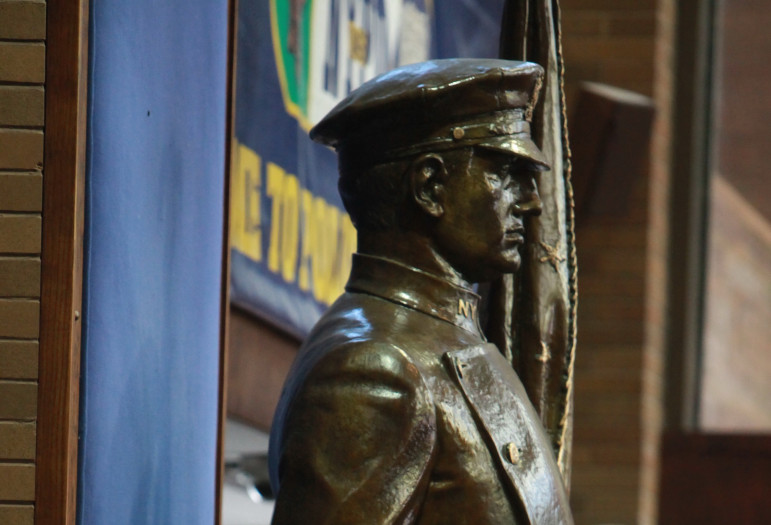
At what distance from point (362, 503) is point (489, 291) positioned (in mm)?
707

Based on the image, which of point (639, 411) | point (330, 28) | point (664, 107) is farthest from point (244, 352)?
point (664, 107)

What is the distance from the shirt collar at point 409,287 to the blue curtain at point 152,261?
12.2 inches

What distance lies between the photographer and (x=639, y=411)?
19.1 feet

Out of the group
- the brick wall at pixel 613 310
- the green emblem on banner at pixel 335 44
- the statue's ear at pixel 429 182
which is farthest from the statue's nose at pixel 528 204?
the brick wall at pixel 613 310

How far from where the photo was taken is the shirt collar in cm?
220

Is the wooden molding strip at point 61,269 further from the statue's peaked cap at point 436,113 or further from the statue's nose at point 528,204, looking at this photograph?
the statue's nose at point 528,204

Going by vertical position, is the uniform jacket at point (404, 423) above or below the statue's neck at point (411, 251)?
below

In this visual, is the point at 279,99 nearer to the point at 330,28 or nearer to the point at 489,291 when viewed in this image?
the point at 330,28

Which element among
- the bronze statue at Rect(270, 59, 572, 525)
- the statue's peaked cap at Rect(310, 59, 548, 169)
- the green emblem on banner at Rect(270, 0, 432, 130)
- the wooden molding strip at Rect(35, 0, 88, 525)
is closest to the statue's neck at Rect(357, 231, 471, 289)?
the bronze statue at Rect(270, 59, 572, 525)

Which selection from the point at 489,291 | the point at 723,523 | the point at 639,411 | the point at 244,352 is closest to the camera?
the point at 489,291

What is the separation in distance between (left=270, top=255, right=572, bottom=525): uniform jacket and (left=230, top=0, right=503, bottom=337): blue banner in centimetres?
104

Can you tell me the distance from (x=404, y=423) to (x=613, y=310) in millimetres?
3931

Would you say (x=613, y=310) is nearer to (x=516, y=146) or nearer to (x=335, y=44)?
(x=335, y=44)

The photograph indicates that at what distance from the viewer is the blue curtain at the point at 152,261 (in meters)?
2.17
